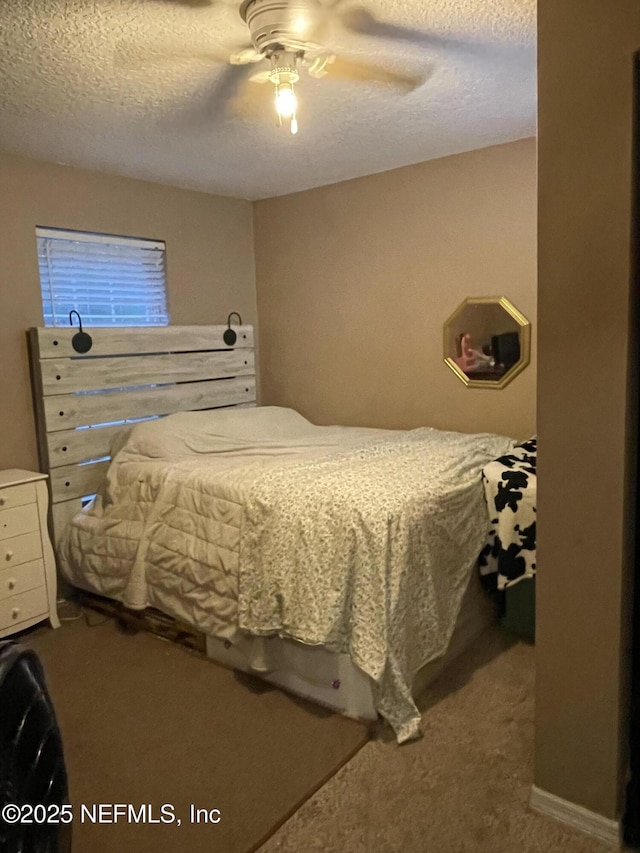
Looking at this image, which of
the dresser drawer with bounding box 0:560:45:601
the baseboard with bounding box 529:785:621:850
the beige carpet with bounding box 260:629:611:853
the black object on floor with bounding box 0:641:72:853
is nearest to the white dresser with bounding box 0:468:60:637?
the dresser drawer with bounding box 0:560:45:601

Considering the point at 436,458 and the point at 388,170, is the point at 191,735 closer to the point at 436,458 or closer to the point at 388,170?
the point at 436,458

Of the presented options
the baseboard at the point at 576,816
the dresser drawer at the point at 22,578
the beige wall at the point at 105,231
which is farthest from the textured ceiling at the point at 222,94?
the baseboard at the point at 576,816

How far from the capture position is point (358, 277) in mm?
3945

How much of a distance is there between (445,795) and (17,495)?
2144 mm

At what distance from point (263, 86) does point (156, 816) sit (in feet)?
8.21

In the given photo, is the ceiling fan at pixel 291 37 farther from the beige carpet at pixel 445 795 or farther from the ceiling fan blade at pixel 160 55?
the beige carpet at pixel 445 795

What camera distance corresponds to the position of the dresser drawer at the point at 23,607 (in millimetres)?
2838

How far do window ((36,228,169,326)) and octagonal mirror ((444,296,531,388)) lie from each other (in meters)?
1.75

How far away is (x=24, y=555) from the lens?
2.90 m

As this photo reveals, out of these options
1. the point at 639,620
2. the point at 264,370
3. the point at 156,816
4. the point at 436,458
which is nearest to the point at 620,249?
the point at 639,620

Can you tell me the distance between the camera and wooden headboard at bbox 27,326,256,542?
3.18 metres

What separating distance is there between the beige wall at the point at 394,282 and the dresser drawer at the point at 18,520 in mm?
1939

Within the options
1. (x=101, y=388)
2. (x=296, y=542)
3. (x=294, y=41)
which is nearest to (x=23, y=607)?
(x=101, y=388)

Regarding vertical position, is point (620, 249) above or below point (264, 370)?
above
